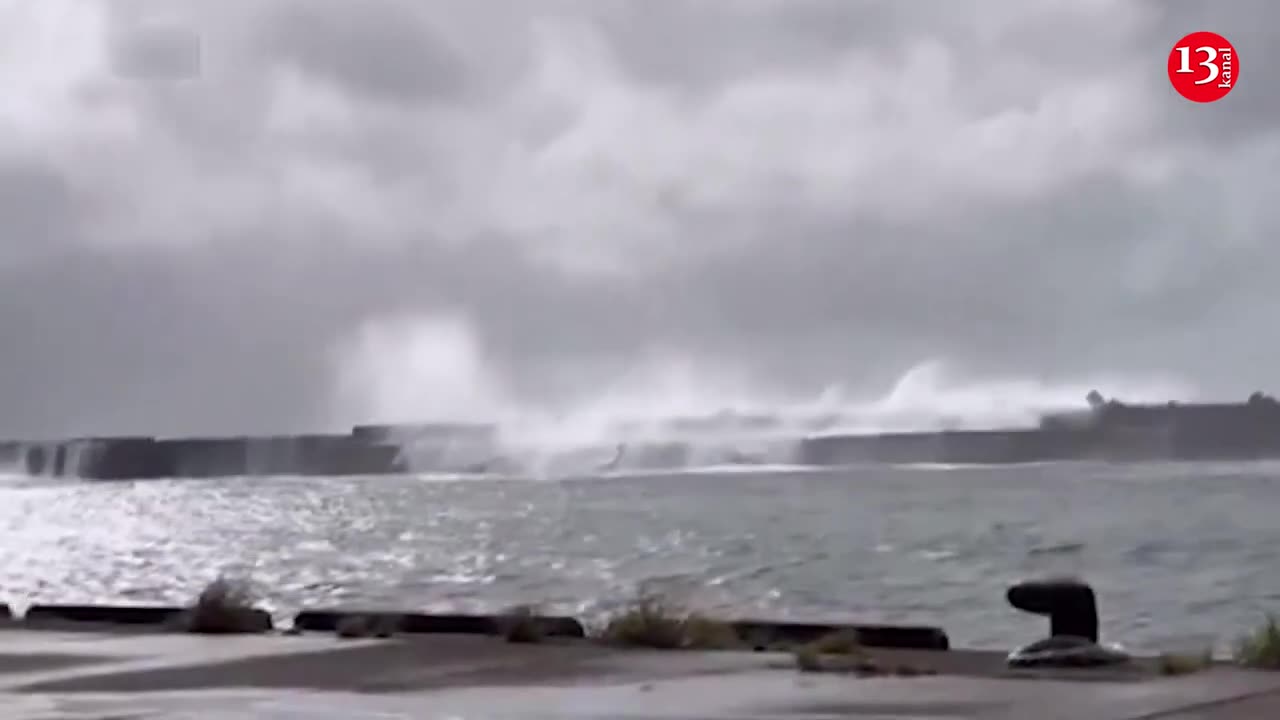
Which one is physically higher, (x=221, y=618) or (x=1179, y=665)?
(x=221, y=618)

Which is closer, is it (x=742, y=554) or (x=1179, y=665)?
(x=1179, y=665)

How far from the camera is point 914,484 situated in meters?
150

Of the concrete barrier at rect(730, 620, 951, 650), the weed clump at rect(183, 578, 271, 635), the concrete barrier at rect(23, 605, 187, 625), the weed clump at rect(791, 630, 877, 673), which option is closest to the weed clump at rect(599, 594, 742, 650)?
the concrete barrier at rect(730, 620, 951, 650)

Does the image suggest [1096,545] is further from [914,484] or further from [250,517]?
[914,484]

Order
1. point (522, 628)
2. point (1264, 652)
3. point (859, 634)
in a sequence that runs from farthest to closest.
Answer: point (522, 628) < point (859, 634) < point (1264, 652)

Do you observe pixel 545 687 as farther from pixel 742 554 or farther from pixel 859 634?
pixel 742 554

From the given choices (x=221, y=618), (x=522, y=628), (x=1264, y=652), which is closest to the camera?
(x=1264, y=652)

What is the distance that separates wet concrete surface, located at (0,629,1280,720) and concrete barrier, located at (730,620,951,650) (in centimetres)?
67

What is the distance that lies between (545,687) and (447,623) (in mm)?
5265

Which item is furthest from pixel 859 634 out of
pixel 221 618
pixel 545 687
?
pixel 221 618

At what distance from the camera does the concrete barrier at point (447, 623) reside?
18.5 meters

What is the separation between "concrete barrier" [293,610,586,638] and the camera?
18.5 meters

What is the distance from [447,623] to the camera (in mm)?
19281

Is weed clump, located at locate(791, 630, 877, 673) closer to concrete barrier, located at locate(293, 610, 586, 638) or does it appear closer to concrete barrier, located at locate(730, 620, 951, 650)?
concrete barrier, located at locate(730, 620, 951, 650)
